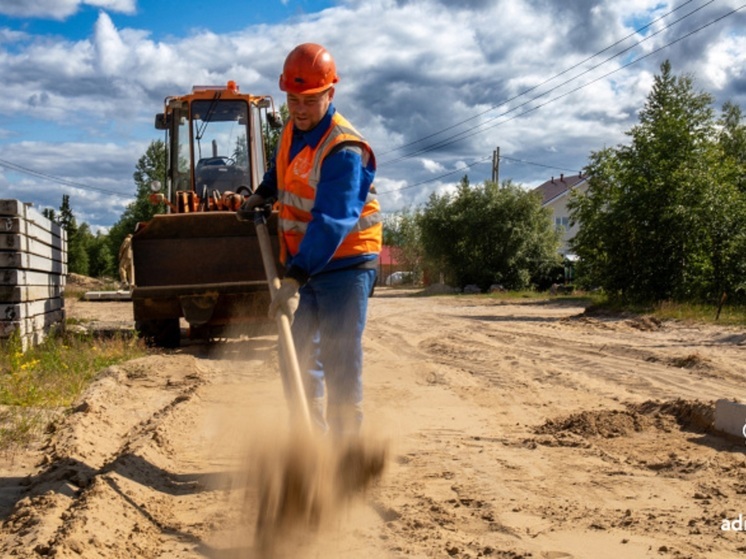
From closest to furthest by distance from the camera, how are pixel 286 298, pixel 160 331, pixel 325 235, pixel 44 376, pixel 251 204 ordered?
pixel 325 235 < pixel 286 298 < pixel 251 204 < pixel 44 376 < pixel 160 331

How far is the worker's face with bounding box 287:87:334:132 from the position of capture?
392 cm

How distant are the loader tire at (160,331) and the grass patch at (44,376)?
1.11 ft

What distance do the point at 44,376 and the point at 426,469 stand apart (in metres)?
4.32

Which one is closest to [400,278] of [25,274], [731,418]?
[25,274]

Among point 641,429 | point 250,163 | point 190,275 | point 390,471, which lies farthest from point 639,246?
point 390,471

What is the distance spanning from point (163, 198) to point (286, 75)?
25.3 ft

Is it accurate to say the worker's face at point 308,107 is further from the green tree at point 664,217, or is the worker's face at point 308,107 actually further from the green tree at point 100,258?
the green tree at point 100,258

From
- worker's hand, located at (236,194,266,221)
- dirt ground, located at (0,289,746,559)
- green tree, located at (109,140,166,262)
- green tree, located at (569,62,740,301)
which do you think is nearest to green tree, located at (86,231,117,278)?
green tree, located at (109,140,166,262)

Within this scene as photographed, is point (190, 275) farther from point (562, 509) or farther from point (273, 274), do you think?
point (562, 509)

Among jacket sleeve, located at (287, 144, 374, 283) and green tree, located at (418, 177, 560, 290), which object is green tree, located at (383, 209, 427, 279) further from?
jacket sleeve, located at (287, 144, 374, 283)

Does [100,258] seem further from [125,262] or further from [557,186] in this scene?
[125,262]

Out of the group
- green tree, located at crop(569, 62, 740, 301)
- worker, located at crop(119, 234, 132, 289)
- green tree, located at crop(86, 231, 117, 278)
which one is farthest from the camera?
green tree, located at crop(86, 231, 117, 278)

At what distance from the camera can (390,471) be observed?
448 centimetres

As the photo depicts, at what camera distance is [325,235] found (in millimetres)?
3766
